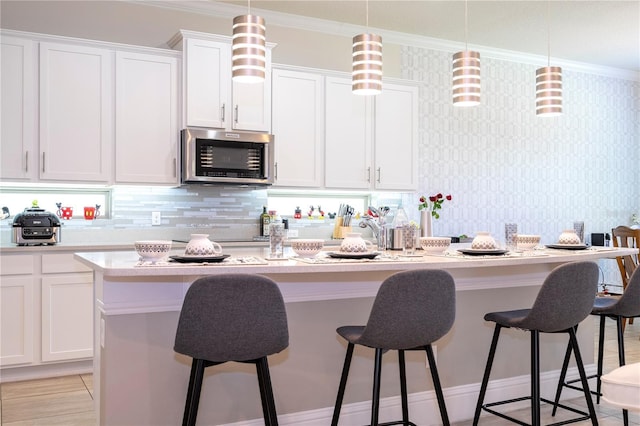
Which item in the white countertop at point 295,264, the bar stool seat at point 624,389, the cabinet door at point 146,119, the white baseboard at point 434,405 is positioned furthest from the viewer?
the cabinet door at point 146,119

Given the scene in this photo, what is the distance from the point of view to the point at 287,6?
197 inches

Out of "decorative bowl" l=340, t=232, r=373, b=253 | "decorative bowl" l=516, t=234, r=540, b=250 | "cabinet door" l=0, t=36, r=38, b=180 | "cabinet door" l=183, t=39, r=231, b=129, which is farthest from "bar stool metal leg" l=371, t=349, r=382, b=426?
"cabinet door" l=0, t=36, r=38, b=180

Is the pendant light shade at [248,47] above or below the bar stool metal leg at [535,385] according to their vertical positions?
above

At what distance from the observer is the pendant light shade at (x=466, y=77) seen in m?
3.33

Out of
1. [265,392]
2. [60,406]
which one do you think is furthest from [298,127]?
[265,392]

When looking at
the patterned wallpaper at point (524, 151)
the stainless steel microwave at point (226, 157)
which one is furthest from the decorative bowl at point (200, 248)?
the patterned wallpaper at point (524, 151)

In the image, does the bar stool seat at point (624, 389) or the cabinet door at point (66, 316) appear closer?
the bar stool seat at point (624, 389)

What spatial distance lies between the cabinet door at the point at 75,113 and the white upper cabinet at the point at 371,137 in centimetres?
177

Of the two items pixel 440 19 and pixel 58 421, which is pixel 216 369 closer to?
pixel 58 421

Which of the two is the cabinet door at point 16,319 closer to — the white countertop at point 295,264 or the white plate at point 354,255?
the white countertop at point 295,264

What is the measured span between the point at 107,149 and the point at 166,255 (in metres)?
2.19

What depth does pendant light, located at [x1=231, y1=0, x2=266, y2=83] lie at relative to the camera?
2682mm

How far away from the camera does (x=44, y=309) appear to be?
13.0ft

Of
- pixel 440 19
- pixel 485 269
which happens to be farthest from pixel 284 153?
pixel 485 269
